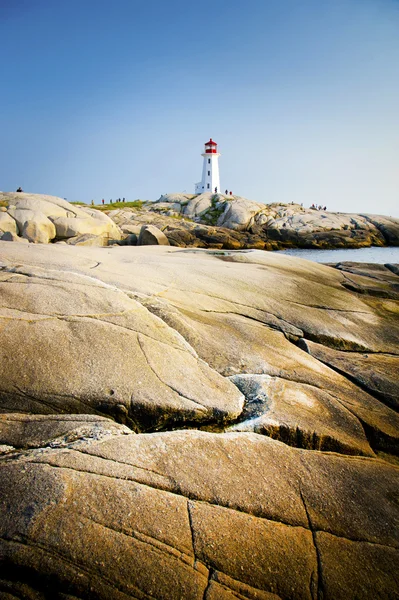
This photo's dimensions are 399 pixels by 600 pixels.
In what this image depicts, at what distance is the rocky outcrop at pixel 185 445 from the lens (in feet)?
14.0

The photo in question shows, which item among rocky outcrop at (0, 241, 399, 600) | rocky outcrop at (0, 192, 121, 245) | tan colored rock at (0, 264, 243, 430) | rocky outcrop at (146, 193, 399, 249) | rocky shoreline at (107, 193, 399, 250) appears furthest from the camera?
rocky outcrop at (146, 193, 399, 249)

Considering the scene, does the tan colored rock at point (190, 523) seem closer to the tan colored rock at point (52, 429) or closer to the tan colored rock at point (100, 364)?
the tan colored rock at point (52, 429)

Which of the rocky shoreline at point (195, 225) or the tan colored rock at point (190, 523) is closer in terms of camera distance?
the tan colored rock at point (190, 523)

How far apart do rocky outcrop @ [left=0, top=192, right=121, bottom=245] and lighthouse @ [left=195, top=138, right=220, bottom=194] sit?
63.2 m

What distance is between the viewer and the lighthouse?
101 meters

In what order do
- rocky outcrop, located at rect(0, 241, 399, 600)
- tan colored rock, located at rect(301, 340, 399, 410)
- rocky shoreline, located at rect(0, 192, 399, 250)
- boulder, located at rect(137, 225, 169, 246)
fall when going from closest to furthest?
1. rocky outcrop, located at rect(0, 241, 399, 600)
2. tan colored rock, located at rect(301, 340, 399, 410)
3. rocky shoreline, located at rect(0, 192, 399, 250)
4. boulder, located at rect(137, 225, 169, 246)

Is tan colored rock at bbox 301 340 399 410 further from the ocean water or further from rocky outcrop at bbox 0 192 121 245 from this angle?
the ocean water

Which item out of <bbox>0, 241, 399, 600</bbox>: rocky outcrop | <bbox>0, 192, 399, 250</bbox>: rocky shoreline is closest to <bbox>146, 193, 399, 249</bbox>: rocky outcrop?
<bbox>0, 192, 399, 250</bbox>: rocky shoreline

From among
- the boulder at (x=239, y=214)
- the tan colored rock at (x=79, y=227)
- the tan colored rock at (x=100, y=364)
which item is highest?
the boulder at (x=239, y=214)

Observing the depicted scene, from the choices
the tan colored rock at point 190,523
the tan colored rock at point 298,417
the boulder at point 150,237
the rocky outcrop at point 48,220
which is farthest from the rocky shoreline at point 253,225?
the tan colored rock at point 190,523

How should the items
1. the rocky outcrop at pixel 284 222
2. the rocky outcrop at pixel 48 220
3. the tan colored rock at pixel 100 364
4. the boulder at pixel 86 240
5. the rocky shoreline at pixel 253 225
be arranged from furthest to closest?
the rocky outcrop at pixel 284 222, the rocky shoreline at pixel 253 225, the rocky outcrop at pixel 48 220, the boulder at pixel 86 240, the tan colored rock at pixel 100 364

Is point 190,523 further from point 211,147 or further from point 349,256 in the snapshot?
point 211,147

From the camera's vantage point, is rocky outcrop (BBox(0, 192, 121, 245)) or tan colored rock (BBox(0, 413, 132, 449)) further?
rocky outcrop (BBox(0, 192, 121, 245))

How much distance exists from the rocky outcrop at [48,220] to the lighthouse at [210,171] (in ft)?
207
